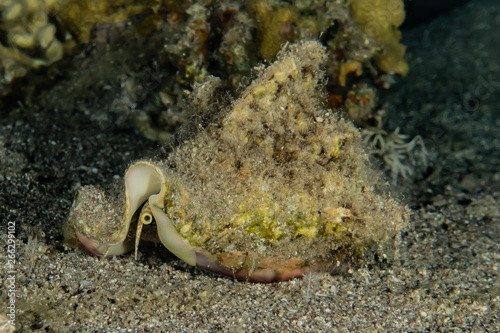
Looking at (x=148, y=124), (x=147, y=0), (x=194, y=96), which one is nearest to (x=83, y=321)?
(x=194, y=96)

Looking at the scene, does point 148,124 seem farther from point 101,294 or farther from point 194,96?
point 101,294

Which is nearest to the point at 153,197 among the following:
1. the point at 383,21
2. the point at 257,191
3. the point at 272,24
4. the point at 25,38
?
the point at 257,191

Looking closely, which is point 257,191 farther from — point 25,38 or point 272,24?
point 25,38

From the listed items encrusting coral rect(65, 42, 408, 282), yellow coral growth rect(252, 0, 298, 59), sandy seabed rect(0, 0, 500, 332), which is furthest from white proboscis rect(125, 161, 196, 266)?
yellow coral growth rect(252, 0, 298, 59)

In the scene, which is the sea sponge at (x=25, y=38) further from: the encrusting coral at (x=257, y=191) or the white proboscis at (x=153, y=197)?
the white proboscis at (x=153, y=197)

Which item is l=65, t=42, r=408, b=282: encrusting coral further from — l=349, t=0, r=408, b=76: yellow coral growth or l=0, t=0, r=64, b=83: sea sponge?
l=0, t=0, r=64, b=83: sea sponge
